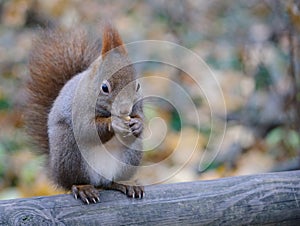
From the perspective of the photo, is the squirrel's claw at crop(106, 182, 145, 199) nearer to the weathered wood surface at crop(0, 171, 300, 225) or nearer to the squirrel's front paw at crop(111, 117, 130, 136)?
the weathered wood surface at crop(0, 171, 300, 225)

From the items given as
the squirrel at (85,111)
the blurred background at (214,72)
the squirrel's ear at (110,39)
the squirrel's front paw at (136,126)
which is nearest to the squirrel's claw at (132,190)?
the squirrel at (85,111)

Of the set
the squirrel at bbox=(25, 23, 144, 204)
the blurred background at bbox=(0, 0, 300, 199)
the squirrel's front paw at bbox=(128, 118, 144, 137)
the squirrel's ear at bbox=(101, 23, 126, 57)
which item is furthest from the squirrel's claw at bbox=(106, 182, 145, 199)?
the blurred background at bbox=(0, 0, 300, 199)

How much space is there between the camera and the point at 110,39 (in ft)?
4.69

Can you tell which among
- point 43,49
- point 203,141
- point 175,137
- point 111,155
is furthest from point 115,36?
point 203,141

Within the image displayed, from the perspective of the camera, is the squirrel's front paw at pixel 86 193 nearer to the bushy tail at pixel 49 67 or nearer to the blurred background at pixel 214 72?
the bushy tail at pixel 49 67

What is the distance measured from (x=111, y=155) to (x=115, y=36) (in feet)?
1.03

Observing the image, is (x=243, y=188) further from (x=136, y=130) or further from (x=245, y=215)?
(x=136, y=130)

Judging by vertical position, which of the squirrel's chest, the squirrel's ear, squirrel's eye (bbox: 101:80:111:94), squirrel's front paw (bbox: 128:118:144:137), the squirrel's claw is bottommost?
the squirrel's claw

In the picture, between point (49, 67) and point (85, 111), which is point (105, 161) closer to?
point (85, 111)

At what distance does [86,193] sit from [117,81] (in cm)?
25

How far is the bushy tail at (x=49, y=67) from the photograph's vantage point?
5.88 feet

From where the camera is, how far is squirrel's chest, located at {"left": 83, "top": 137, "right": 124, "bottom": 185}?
1567 mm

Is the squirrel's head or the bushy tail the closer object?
the squirrel's head

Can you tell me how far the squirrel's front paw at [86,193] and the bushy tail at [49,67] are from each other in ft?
1.03
